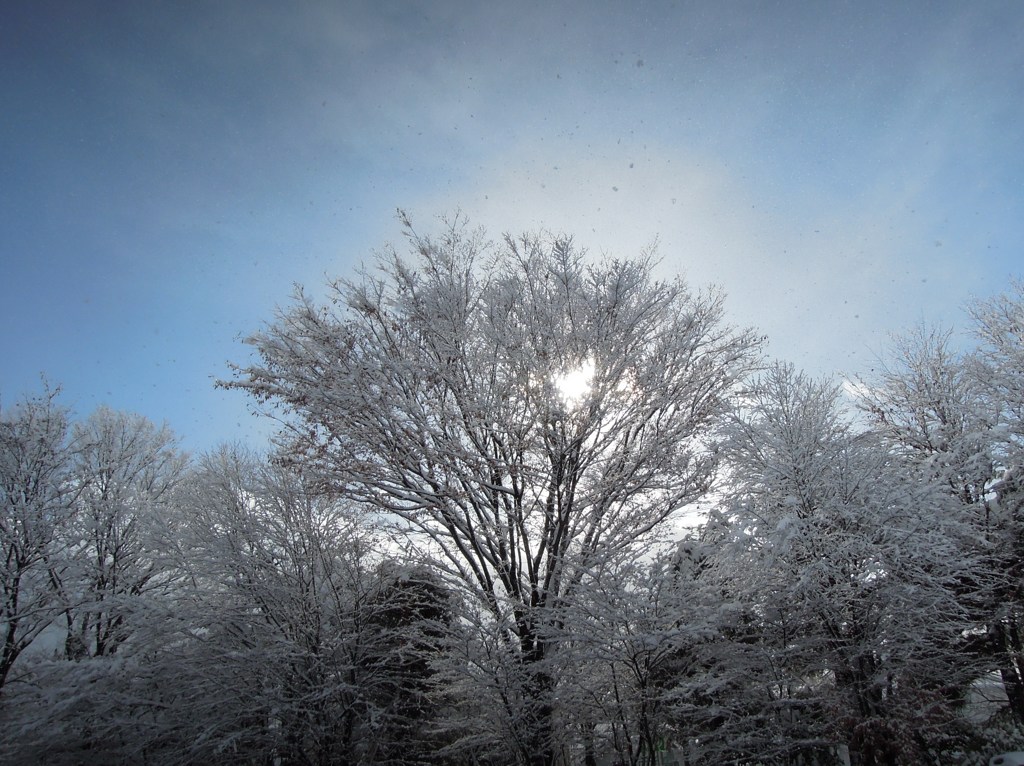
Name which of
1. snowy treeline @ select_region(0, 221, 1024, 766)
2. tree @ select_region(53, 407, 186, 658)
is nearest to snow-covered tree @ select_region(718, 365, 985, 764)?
snowy treeline @ select_region(0, 221, 1024, 766)

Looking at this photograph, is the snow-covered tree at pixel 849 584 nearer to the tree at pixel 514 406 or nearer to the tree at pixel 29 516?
the tree at pixel 514 406

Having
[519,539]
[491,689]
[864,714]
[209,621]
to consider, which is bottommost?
[864,714]

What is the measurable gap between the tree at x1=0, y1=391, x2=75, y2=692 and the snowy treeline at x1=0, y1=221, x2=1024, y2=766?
20 centimetres

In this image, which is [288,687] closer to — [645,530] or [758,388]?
[645,530]

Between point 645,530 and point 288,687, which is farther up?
point 645,530

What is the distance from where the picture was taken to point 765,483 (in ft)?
31.9

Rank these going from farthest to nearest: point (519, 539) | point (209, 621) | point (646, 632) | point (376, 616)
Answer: point (376, 616) → point (209, 621) → point (519, 539) → point (646, 632)

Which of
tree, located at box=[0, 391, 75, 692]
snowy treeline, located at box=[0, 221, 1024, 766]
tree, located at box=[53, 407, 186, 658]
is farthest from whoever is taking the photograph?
tree, located at box=[53, 407, 186, 658]

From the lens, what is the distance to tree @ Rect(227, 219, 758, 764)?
8547mm

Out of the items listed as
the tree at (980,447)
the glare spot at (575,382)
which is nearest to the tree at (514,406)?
the glare spot at (575,382)

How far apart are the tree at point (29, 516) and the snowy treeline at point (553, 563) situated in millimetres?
203

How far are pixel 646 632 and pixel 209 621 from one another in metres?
8.59

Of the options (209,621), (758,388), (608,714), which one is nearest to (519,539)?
(608,714)

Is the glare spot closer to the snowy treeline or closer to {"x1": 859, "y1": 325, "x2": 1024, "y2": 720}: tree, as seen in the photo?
the snowy treeline
